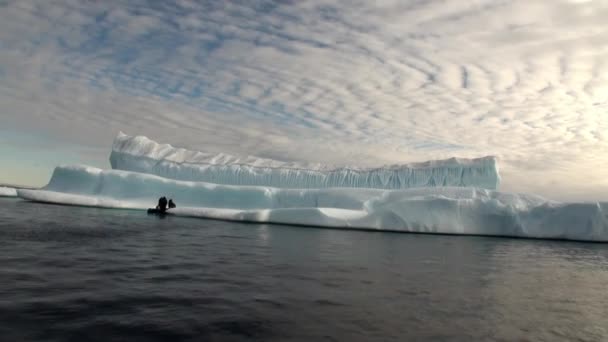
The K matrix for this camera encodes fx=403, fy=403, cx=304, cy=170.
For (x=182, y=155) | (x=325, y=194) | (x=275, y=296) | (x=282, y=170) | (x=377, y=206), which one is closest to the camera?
(x=275, y=296)

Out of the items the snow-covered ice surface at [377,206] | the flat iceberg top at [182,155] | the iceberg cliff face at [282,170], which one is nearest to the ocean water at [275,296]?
the snow-covered ice surface at [377,206]

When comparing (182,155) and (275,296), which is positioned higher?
(182,155)

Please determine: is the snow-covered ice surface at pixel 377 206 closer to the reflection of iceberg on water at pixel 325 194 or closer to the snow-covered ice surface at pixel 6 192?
the reflection of iceberg on water at pixel 325 194

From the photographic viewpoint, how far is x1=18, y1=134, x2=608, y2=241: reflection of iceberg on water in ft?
56.5

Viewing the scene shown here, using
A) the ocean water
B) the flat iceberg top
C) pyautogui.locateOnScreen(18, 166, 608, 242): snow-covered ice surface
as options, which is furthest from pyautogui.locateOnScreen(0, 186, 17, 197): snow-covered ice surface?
the ocean water

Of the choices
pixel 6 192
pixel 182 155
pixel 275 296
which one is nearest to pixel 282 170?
pixel 182 155

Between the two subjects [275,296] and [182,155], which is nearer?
[275,296]

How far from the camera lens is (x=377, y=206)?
772 inches

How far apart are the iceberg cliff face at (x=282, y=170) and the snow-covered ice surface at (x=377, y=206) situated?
9.18ft

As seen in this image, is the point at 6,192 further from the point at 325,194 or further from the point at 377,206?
the point at 377,206

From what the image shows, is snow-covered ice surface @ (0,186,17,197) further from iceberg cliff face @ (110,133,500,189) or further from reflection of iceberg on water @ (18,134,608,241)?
iceberg cliff face @ (110,133,500,189)

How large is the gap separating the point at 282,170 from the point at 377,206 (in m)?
8.81

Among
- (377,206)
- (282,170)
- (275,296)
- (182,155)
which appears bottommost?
(275,296)

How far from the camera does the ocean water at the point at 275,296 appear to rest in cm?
358
